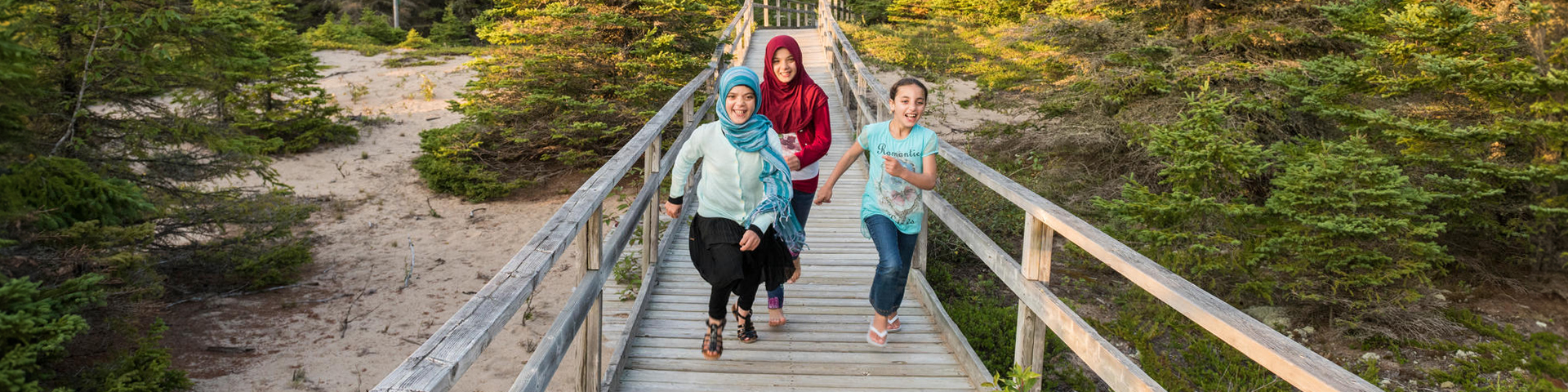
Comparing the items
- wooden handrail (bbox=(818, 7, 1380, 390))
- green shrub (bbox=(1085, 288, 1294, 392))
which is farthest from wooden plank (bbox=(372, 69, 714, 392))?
green shrub (bbox=(1085, 288, 1294, 392))

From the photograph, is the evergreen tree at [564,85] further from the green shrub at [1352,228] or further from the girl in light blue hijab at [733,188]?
the girl in light blue hijab at [733,188]

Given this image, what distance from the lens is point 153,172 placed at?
823 centimetres

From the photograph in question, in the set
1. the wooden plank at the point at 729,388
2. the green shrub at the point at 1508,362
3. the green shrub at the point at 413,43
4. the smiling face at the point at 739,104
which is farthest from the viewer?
the green shrub at the point at 413,43

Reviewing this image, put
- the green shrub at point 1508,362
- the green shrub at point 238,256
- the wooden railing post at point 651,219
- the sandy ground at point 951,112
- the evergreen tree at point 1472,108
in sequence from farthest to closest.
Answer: the sandy ground at point 951,112, the green shrub at point 238,256, the evergreen tree at point 1472,108, the green shrub at point 1508,362, the wooden railing post at point 651,219

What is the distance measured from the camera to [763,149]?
369 cm

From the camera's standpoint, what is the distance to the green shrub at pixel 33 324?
4754 millimetres

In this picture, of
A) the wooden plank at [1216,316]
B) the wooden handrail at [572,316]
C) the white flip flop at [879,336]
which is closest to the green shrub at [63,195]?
the wooden handrail at [572,316]

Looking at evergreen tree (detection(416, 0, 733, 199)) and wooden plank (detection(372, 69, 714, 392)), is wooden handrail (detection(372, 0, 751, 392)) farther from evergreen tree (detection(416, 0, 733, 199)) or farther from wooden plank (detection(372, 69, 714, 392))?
evergreen tree (detection(416, 0, 733, 199))

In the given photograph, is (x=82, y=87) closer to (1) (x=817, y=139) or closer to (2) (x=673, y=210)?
(2) (x=673, y=210)

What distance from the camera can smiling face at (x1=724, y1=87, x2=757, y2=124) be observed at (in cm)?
355

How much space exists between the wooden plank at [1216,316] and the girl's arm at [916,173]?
1.92 feet

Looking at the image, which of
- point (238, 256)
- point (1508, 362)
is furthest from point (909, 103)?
point (238, 256)

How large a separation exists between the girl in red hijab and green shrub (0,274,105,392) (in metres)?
4.17

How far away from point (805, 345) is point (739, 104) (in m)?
1.34
